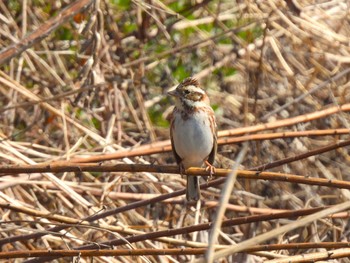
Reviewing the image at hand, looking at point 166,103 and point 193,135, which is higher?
point 193,135

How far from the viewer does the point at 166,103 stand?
19.6ft

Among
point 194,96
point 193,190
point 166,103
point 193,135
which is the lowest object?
point 166,103

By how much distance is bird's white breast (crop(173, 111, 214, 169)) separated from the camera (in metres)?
4.13

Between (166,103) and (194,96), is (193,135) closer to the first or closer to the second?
(194,96)

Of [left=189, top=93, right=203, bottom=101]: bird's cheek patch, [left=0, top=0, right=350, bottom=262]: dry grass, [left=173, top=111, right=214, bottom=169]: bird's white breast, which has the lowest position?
[left=0, top=0, right=350, bottom=262]: dry grass

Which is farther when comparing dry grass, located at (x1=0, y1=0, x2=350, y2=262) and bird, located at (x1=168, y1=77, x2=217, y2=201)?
dry grass, located at (x1=0, y1=0, x2=350, y2=262)

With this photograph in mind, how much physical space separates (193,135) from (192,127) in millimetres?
38

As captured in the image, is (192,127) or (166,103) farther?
(166,103)

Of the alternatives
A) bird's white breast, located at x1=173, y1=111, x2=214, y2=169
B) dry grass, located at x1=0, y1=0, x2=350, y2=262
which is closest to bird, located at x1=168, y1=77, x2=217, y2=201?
bird's white breast, located at x1=173, y1=111, x2=214, y2=169

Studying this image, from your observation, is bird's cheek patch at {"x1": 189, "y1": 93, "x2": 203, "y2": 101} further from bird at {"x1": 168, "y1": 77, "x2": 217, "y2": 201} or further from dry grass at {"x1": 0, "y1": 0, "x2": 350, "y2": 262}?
dry grass at {"x1": 0, "y1": 0, "x2": 350, "y2": 262}

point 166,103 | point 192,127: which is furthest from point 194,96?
point 166,103

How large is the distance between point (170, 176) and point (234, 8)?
1.75m

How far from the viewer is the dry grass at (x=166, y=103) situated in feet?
14.9

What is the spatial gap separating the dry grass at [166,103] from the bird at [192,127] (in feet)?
0.86
